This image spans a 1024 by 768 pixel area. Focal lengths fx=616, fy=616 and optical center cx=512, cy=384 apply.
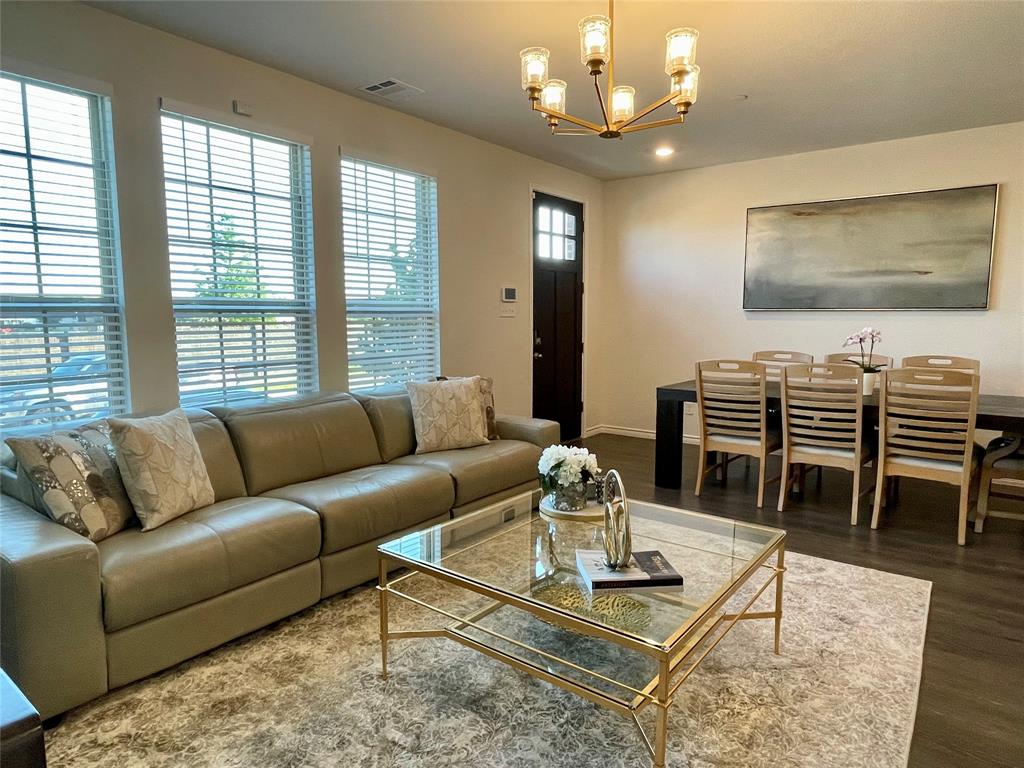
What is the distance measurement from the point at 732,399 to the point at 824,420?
1.91ft

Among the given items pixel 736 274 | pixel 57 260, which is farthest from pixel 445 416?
pixel 736 274

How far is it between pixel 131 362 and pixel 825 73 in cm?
402

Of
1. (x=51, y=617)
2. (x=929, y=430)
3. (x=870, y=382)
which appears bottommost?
(x=51, y=617)

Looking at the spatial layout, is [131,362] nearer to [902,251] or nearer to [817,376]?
[817,376]

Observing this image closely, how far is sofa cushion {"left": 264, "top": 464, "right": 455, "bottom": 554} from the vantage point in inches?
107

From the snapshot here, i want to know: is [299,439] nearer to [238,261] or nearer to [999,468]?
[238,261]

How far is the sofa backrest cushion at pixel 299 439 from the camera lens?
304 cm

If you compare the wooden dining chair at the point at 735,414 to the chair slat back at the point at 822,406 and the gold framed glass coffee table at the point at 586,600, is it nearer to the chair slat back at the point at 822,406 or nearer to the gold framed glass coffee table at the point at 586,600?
the chair slat back at the point at 822,406

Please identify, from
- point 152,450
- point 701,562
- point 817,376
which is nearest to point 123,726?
point 152,450

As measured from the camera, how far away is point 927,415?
11.6 ft

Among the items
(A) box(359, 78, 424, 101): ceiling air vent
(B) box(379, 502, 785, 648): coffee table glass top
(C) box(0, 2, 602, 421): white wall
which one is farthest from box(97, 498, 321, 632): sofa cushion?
(A) box(359, 78, 424, 101): ceiling air vent

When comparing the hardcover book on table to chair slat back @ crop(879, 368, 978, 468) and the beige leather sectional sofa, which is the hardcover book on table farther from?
chair slat back @ crop(879, 368, 978, 468)

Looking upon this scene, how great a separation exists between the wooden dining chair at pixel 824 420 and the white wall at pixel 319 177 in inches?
90.5

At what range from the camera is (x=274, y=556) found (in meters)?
2.47
